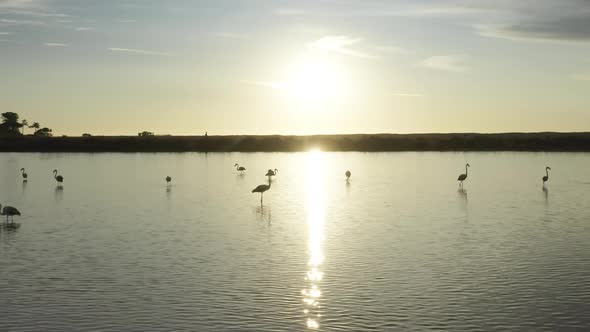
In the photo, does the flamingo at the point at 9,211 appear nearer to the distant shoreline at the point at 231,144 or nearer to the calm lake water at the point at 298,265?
the calm lake water at the point at 298,265

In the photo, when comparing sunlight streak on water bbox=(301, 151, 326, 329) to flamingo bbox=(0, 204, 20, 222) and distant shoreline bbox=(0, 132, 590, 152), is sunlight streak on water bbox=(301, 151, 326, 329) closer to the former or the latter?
flamingo bbox=(0, 204, 20, 222)

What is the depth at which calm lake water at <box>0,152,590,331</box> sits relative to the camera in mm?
18188

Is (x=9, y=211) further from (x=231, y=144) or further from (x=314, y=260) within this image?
(x=231, y=144)

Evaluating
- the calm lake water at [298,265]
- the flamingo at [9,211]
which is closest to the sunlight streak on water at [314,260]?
the calm lake water at [298,265]

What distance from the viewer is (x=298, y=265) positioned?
25.0 metres

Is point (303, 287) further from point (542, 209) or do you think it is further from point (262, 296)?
point (542, 209)

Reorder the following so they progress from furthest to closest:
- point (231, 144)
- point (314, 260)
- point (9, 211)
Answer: point (231, 144) < point (9, 211) < point (314, 260)

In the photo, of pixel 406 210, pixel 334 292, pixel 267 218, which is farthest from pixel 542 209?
pixel 334 292

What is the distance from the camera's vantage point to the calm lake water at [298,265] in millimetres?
18188

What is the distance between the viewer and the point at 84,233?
32.9 meters

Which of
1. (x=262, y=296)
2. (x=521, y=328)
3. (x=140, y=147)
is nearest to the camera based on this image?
(x=521, y=328)

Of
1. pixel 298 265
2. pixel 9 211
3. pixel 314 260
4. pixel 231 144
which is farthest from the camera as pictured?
pixel 231 144

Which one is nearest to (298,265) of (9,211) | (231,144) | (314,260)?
(314,260)

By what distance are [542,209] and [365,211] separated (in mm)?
10029
